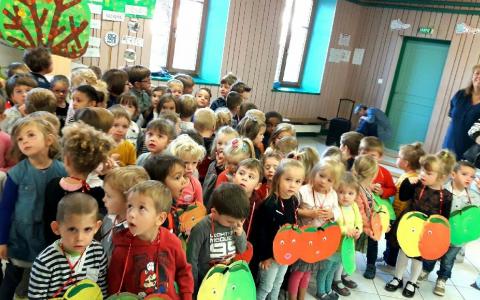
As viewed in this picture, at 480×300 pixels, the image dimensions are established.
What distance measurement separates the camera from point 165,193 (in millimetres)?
1635

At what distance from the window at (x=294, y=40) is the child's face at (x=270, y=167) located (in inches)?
209

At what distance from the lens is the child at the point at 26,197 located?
175 centimetres

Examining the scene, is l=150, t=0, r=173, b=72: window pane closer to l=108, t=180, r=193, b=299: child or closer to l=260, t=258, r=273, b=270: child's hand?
l=260, t=258, r=273, b=270: child's hand

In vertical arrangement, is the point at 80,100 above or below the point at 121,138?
above

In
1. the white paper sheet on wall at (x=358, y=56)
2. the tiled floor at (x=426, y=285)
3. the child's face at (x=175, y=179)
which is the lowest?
the tiled floor at (x=426, y=285)

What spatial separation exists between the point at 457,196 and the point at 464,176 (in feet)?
0.54

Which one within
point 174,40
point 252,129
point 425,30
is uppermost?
point 425,30

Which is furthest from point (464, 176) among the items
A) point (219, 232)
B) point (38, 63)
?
point (38, 63)

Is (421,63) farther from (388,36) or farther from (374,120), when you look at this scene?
(374,120)

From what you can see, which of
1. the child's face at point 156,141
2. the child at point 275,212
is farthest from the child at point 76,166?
the child at point 275,212

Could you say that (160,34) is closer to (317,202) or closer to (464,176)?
(317,202)

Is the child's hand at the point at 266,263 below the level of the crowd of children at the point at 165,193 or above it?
below

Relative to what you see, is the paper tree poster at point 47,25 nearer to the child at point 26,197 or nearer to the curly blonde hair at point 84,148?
the child at point 26,197

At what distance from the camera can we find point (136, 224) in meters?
1.54
